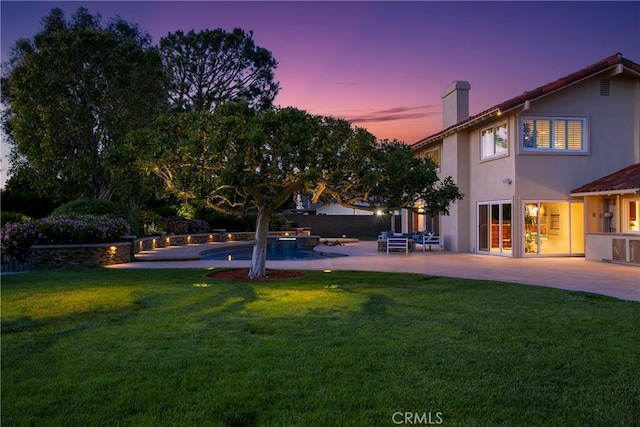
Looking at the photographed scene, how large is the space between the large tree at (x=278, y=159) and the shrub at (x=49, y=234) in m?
5.19

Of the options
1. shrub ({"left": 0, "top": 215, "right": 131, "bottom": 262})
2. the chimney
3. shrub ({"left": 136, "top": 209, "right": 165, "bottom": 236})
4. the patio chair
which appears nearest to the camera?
shrub ({"left": 0, "top": 215, "right": 131, "bottom": 262})

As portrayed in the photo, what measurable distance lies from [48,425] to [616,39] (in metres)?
23.8

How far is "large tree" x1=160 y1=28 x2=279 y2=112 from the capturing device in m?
32.9

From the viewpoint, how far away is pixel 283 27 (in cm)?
1784

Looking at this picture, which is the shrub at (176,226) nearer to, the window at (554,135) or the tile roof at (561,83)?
the tile roof at (561,83)

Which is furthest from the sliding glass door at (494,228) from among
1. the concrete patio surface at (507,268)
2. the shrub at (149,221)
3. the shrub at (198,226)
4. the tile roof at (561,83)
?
the shrub at (198,226)

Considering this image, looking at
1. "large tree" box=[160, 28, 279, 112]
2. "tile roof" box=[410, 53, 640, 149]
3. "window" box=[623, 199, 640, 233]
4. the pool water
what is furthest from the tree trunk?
"large tree" box=[160, 28, 279, 112]

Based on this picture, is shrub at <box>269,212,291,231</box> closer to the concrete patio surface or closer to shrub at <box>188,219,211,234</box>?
shrub at <box>188,219,211,234</box>

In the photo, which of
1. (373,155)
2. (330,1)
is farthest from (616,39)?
(373,155)

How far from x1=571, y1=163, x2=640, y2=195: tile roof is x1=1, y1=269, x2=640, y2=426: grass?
864 cm

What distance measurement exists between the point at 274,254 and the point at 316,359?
1807 cm

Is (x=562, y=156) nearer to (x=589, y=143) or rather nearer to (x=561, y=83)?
(x=589, y=143)

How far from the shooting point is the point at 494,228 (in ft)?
65.6

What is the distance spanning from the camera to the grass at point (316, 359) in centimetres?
398
